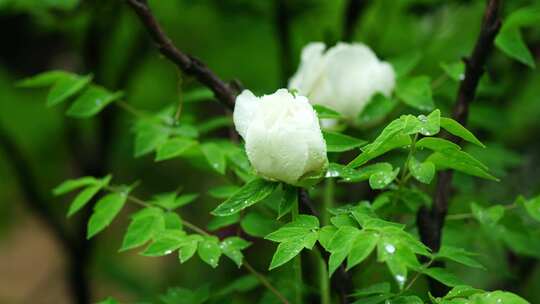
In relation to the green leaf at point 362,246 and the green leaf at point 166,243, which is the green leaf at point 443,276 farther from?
the green leaf at point 166,243

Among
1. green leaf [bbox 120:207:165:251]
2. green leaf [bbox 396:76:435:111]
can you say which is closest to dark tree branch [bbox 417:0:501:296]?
green leaf [bbox 396:76:435:111]

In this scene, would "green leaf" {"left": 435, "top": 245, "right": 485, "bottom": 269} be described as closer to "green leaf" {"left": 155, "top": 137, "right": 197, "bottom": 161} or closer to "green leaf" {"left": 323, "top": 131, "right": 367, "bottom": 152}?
"green leaf" {"left": 323, "top": 131, "right": 367, "bottom": 152}

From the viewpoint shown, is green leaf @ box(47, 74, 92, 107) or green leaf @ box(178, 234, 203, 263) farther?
green leaf @ box(47, 74, 92, 107)

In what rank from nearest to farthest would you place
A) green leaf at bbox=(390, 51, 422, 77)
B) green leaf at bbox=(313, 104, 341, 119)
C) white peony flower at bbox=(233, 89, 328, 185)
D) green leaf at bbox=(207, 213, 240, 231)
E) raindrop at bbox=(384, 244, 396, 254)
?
raindrop at bbox=(384, 244, 396, 254)
white peony flower at bbox=(233, 89, 328, 185)
green leaf at bbox=(313, 104, 341, 119)
green leaf at bbox=(207, 213, 240, 231)
green leaf at bbox=(390, 51, 422, 77)

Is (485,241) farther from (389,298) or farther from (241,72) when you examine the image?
(241,72)

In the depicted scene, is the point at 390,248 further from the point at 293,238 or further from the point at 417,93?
the point at 417,93

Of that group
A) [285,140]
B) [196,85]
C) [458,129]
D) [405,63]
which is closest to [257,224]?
[285,140]

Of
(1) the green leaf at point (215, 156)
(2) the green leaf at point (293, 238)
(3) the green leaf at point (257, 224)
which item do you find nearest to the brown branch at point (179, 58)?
(1) the green leaf at point (215, 156)
